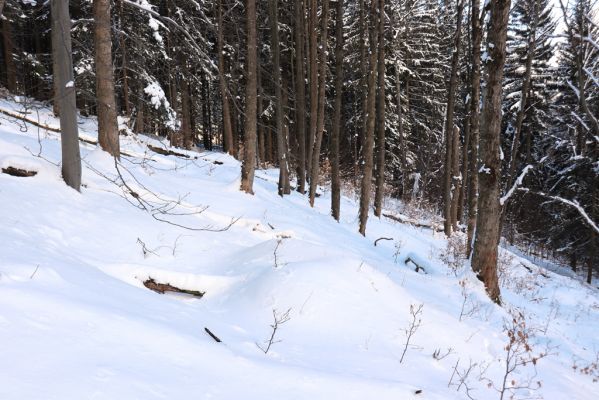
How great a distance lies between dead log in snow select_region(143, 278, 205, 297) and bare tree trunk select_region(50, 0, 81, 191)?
2330 millimetres

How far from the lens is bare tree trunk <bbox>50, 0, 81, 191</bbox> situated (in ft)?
17.6

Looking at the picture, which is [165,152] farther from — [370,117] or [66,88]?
[66,88]

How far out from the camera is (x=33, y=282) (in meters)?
3.03

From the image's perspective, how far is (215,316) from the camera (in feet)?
13.4


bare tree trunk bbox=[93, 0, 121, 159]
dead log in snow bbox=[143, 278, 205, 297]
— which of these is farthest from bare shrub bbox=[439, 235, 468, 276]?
bare tree trunk bbox=[93, 0, 121, 159]

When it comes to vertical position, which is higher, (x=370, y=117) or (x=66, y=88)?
(x=370, y=117)

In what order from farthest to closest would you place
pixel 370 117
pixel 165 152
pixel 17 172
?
pixel 165 152 → pixel 370 117 → pixel 17 172

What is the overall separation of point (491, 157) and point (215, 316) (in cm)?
524

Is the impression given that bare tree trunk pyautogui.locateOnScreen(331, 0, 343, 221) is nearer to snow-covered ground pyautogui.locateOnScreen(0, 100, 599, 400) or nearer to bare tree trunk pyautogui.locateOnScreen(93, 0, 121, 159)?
snow-covered ground pyautogui.locateOnScreen(0, 100, 599, 400)

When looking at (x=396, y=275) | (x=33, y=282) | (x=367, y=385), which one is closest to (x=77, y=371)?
(x=33, y=282)

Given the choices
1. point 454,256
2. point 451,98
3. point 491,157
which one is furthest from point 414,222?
point 491,157

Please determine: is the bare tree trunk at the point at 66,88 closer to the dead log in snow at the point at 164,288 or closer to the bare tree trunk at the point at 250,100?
the dead log in snow at the point at 164,288

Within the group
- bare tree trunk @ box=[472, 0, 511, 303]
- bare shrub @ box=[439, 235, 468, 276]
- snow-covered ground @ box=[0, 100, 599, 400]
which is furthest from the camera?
bare shrub @ box=[439, 235, 468, 276]

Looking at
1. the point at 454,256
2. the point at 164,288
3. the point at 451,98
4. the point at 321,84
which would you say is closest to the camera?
the point at 164,288
